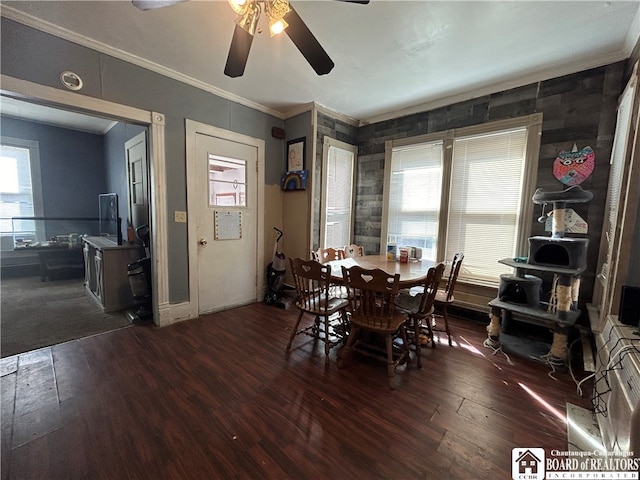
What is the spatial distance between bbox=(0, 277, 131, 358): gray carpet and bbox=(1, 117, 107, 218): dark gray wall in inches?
65.3

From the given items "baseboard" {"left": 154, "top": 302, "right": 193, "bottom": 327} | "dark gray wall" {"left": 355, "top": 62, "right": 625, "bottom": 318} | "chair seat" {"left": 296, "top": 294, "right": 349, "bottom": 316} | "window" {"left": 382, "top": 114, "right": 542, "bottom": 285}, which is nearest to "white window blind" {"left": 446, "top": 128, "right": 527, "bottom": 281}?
"window" {"left": 382, "top": 114, "right": 542, "bottom": 285}

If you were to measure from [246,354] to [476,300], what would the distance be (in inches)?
105

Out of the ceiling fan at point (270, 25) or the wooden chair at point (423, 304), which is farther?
the wooden chair at point (423, 304)

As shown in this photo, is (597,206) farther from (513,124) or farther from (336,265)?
(336,265)

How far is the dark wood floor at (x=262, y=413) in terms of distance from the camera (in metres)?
1.29

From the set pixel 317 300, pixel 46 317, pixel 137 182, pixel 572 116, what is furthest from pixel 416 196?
pixel 46 317

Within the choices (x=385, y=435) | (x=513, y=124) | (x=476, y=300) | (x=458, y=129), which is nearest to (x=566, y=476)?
(x=385, y=435)

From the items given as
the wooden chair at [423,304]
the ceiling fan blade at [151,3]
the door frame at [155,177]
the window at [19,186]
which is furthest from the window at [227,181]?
the window at [19,186]

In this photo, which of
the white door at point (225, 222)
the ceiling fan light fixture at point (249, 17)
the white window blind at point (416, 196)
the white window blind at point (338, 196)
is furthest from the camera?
the white window blind at point (338, 196)

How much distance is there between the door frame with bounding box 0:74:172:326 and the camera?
2.22 meters

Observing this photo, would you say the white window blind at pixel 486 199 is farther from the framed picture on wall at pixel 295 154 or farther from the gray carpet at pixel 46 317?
the gray carpet at pixel 46 317

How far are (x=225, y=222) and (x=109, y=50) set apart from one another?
6.22 ft

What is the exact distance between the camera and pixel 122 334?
103 inches

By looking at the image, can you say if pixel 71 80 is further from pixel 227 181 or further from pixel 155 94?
pixel 227 181
